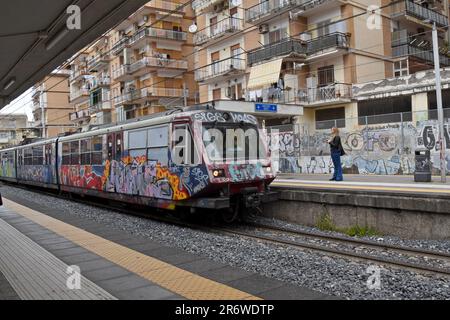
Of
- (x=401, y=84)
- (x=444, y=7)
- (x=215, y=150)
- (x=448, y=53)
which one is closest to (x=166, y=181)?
(x=215, y=150)

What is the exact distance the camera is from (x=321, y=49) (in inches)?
1152

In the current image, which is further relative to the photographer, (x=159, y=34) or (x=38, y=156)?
(x=159, y=34)

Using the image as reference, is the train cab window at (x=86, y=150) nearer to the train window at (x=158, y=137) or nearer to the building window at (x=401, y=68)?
the train window at (x=158, y=137)

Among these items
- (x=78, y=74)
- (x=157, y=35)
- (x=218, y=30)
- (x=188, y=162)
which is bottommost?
(x=188, y=162)

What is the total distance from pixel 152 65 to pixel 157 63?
1.84 feet

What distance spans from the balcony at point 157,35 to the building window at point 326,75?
2054 centimetres

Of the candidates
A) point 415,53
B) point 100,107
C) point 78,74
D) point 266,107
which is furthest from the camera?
point 78,74

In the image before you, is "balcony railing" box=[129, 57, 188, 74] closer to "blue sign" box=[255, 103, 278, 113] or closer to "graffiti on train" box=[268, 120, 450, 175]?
"graffiti on train" box=[268, 120, 450, 175]

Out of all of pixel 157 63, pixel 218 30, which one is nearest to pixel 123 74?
pixel 157 63

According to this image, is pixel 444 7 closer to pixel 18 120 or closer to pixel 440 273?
pixel 440 273

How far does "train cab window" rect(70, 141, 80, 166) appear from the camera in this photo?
16.7 metres

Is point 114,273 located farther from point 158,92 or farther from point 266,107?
point 158,92
